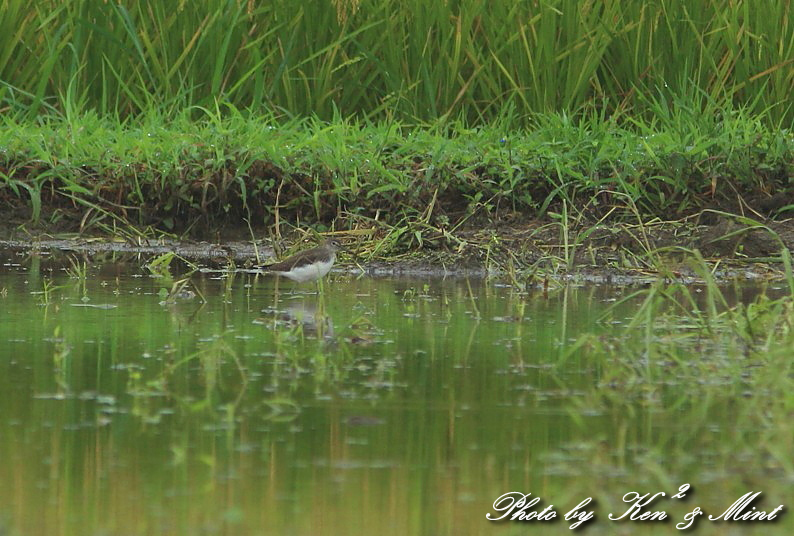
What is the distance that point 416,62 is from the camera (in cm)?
1038

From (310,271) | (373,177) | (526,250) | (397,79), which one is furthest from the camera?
(397,79)

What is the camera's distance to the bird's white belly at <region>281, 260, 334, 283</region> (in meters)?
7.09

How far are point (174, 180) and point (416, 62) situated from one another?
7.53 feet

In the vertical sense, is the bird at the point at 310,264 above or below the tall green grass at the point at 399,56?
below

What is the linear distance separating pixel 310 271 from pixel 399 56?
3.49 meters

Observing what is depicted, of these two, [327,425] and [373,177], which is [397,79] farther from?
[327,425]

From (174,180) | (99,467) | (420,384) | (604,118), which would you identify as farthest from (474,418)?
(604,118)

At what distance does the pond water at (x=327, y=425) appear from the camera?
3.37 metres

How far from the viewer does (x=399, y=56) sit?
1029 centimetres

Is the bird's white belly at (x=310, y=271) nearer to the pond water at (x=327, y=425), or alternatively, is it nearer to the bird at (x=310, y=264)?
the bird at (x=310, y=264)

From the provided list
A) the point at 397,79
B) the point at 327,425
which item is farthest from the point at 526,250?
the point at 327,425

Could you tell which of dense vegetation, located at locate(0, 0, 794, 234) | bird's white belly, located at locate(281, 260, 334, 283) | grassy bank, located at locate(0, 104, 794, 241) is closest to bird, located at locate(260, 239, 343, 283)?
bird's white belly, located at locate(281, 260, 334, 283)

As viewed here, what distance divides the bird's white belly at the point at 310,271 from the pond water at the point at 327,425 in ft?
2.00

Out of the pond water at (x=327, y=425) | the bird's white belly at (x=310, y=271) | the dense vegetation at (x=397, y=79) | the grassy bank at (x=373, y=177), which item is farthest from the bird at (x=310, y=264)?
the dense vegetation at (x=397, y=79)
